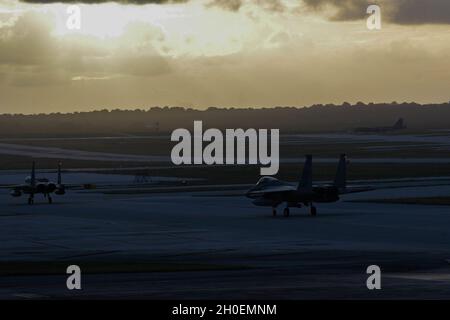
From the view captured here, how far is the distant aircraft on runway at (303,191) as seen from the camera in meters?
78.8

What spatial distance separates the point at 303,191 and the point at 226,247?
66.1 feet

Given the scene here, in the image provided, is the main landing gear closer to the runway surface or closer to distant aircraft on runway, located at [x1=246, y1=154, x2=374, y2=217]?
distant aircraft on runway, located at [x1=246, y1=154, x2=374, y2=217]

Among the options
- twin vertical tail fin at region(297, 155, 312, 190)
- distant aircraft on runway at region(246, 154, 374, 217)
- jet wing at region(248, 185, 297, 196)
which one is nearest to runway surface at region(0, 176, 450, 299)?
distant aircraft on runway at region(246, 154, 374, 217)

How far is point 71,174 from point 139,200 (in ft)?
163

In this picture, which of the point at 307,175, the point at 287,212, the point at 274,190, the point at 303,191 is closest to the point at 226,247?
the point at 307,175

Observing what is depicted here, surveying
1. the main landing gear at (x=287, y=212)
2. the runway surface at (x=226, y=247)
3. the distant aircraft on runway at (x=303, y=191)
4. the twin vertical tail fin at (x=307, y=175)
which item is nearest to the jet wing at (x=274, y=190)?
the distant aircraft on runway at (x=303, y=191)

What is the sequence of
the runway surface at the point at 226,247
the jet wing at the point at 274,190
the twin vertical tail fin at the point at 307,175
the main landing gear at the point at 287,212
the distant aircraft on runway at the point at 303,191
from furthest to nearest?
the main landing gear at the point at 287,212 < the jet wing at the point at 274,190 < the distant aircraft on runway at the point at 303,191 < the twin vertical tail fin at the point at 307,175 < the runway surface at the point at 226,247

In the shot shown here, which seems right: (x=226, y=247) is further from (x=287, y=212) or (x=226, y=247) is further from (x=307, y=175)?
(x=287, y=212)

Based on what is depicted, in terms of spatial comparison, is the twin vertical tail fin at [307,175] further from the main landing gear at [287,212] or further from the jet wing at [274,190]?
the main landing gear at [287,212]

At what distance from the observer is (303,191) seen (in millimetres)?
79000

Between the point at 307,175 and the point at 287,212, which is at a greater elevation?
the point at 307,175

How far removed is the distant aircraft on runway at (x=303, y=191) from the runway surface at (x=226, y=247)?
4.18ft
